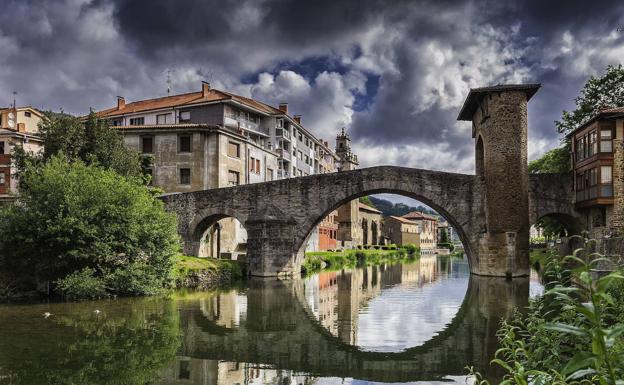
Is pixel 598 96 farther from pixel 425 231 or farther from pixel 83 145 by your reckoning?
pixel 425 231

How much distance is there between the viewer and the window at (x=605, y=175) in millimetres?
28938

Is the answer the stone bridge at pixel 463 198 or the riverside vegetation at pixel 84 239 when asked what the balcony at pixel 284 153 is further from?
the riverside vegetation at pixel 84 239

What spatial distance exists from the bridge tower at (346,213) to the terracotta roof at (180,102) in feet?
63.1

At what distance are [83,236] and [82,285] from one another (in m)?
1.80

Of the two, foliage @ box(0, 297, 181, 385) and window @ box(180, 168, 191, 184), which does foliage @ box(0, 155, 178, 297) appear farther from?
window @ box(180, 168, 191, 184)

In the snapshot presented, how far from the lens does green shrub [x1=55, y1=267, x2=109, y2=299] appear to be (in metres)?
20.2

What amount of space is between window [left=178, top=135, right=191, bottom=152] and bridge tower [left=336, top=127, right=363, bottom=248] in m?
30.3

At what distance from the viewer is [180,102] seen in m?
48.4

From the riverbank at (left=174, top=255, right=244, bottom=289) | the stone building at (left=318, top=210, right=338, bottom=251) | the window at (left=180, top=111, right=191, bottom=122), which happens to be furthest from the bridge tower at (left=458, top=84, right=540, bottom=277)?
the window at (left=180, top=111, right=191, bottom=122)

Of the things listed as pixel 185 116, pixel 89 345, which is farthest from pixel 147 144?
pixel 89 345

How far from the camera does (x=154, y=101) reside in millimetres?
51656

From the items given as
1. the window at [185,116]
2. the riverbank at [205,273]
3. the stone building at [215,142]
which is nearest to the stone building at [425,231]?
the stone building at [215,142]

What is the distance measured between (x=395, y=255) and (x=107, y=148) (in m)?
51.8

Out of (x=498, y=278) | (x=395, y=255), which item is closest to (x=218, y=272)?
(x=498, y=278)
